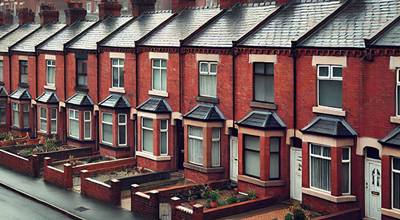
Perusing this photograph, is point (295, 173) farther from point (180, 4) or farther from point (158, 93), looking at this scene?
point (180, 4)

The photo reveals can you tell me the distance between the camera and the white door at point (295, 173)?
25594mm

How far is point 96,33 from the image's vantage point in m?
39.2

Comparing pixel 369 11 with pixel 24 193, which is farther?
pixel 24 193

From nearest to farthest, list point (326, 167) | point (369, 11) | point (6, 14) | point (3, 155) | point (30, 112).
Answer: point (326, 167), point (369, 11), point (3, 155), point (30, 112), point (6, 14)

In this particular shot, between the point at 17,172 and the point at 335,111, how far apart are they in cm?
1767

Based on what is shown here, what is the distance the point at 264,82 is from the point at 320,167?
15.6 feet

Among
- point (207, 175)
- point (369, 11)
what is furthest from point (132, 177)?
point (369, 11)

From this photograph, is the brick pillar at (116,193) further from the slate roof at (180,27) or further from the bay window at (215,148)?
the slate roof at (180,27)

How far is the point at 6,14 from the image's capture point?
55594mm

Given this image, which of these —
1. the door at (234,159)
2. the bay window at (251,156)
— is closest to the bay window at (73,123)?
the door at (234,159)

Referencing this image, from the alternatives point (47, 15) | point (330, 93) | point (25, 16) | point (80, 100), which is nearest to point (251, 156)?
point (330, 93)

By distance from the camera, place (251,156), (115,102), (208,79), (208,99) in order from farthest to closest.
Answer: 1. (115,102)
2. (208,79)
3. (208,99)
4. (251,156)

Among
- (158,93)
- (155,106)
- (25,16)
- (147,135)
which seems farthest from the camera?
(25,16)

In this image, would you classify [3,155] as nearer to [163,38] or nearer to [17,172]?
[17,172]
